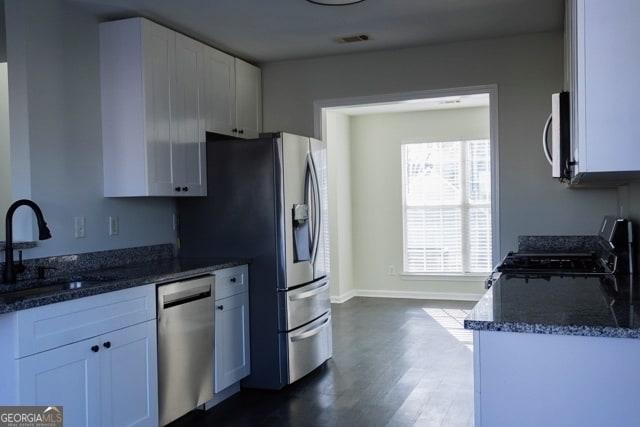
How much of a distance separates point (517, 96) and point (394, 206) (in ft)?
11.2

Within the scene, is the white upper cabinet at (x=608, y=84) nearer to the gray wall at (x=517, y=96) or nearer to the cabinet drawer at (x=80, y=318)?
the cabinet drawer at (x=80, y=318)

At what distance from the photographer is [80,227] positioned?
331 cm

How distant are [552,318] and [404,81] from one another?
3.00 m

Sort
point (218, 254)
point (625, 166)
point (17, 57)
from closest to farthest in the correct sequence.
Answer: point (625, 166) → point (17, 57) → point (218, 254)

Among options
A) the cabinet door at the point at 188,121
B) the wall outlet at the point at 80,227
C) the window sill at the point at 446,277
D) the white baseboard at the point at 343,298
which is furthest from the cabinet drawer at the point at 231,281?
the window sill at the point at 446,277

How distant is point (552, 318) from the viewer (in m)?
1.73

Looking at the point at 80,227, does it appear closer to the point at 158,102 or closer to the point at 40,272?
the point at 40,272

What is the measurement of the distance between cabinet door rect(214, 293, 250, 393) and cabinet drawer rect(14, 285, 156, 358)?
0.69 metres

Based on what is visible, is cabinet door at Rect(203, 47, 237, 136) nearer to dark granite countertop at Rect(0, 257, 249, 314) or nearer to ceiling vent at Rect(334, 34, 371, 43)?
ceiling vent at Rect(334, 34, 371, 43)

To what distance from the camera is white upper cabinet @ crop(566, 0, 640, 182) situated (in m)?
1.65

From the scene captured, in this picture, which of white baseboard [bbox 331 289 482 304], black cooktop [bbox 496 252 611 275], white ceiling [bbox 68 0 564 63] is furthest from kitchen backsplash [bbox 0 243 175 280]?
white baseboard [bbox 331 289 482 304]

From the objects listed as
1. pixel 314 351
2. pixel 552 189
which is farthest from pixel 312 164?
pixel 552 189

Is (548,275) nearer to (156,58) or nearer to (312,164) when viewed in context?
(312,164)

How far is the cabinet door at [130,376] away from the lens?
261 centimetres
